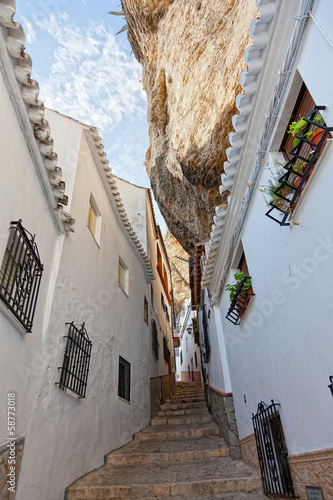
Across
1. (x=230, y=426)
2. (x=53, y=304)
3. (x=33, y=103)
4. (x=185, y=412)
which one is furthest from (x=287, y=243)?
(x=185, y=412)

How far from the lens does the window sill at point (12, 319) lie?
11.6 ft

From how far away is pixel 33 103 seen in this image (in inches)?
171

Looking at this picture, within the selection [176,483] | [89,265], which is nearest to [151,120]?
[89,265]

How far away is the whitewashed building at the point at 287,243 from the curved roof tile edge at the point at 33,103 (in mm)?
2546

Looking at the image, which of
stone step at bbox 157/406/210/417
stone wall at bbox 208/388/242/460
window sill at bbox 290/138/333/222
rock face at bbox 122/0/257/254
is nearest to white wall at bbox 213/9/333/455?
window sill at bbox 290/138/333/222

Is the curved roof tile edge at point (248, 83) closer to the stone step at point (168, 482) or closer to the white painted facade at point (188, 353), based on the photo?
the stone step at point (168, 482)

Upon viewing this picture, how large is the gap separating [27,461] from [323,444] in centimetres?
319

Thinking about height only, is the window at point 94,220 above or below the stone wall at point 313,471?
above

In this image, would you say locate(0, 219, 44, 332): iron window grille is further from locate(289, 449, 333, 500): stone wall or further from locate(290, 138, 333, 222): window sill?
locate(289, 449, 333, 500): stone wall

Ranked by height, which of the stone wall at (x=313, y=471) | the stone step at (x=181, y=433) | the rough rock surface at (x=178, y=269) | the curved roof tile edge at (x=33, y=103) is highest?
the rough rock surface at (x=178, y=269)

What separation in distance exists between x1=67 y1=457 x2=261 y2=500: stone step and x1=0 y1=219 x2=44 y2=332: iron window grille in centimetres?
269

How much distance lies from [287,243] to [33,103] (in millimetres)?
3601

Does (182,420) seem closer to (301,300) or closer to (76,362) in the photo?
(76,362)

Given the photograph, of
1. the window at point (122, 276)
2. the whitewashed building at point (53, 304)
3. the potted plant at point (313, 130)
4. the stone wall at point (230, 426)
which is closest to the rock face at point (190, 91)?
the whitewashed building at point (53, 304)
